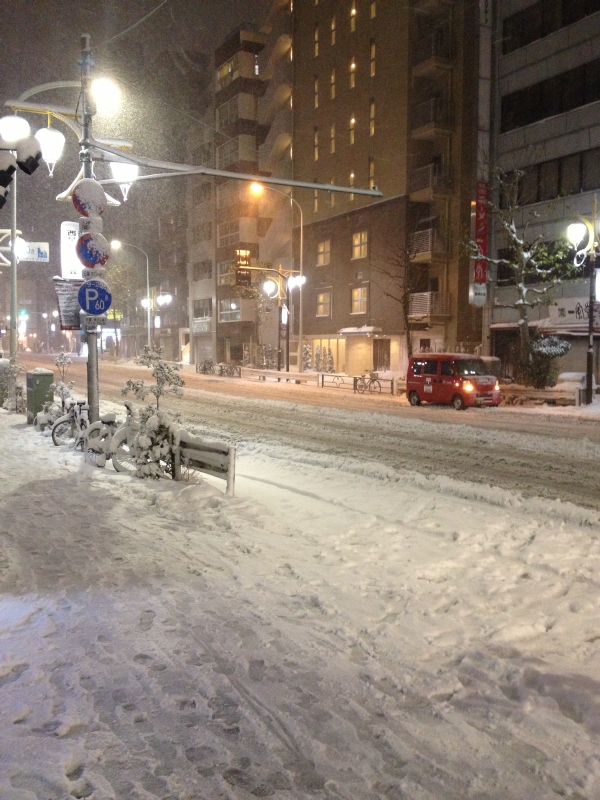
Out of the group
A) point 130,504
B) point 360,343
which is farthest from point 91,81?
point 360,343

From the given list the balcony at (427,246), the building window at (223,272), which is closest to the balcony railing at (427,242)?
the balcony at (427,246)

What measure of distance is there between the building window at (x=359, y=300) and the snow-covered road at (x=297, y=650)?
113 ft

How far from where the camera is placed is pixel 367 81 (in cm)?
4053

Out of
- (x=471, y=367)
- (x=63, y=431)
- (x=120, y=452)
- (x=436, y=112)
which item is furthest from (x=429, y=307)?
(x=120, y=452)

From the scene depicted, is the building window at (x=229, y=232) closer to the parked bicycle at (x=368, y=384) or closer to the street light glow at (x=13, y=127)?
the parked bicycle at (x=368, y=384)

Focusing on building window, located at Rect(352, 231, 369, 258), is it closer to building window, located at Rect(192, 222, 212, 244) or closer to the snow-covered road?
building window, located at Rect(192, 222, 212, 244)

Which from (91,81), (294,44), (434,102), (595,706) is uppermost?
(294,44)

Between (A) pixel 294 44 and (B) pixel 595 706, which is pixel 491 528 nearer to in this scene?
(B) pixel 595 706

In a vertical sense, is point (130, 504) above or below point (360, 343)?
below

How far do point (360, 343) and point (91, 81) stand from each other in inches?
1241

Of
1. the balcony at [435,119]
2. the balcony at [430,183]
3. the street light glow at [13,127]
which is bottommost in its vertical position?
the street light glow at [13,127]

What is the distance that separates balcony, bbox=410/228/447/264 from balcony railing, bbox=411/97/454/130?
241 inches

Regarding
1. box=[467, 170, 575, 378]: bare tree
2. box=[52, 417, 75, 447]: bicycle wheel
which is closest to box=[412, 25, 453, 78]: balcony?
box=[467, 170, 575, 378]: bare tree

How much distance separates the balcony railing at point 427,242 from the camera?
36.3 m
